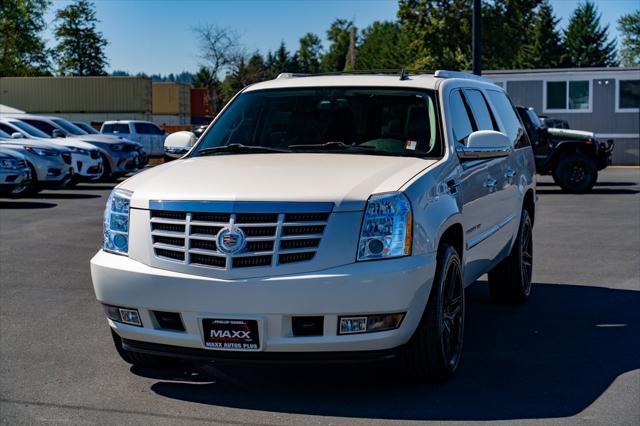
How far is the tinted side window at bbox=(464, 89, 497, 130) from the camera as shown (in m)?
7.51

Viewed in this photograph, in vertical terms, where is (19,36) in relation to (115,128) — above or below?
above

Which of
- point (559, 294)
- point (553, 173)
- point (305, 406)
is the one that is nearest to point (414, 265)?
point (305, 406)

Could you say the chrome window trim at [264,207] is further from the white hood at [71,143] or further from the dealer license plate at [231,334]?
the white hood at [71,143]

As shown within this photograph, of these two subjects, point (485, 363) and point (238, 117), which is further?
point (238, 117)

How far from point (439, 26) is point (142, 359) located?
2151 inches

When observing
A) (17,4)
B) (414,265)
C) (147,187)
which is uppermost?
(17,4)

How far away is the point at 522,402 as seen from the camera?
17.9 feet

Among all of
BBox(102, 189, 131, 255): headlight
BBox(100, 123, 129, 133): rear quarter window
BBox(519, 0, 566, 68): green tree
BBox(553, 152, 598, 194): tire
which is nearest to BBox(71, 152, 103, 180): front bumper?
BBox(553, 152, 598, 194): tire

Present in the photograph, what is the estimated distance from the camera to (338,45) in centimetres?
13950

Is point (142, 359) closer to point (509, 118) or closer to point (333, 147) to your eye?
point (333, 147)

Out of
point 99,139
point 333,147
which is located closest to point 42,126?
point 99,139

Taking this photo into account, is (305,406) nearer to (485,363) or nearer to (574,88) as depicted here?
(485,363)

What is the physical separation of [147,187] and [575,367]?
273cm

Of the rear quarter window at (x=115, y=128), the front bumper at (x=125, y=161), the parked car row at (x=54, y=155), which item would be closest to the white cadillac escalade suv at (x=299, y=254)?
the parked car row at (x=54, y=155)
